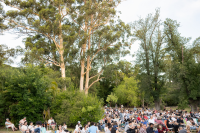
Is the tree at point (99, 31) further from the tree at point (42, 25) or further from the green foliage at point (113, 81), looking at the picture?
the green foliage at point (113, 81)

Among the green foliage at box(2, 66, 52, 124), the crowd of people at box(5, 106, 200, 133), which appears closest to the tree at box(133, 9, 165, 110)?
the crowd of people at box(5, 106, 200, 133)

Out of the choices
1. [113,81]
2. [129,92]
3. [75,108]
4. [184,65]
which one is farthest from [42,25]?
[113,81]

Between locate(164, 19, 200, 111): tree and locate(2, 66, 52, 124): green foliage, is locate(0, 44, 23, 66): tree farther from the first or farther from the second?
locate(164, 19, 200, 111): tree

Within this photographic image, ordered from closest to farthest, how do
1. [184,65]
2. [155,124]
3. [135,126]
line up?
[135,126], [155,124], [184,65]

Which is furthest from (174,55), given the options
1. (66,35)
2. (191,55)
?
(66,35)

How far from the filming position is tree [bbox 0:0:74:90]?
949 inches

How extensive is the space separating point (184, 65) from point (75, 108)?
54.7 feet

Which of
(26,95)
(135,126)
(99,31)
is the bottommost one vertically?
(135,126)

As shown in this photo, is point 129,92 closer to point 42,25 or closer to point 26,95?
point 42,25

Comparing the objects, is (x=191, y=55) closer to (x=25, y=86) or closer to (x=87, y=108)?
(x=87, y=108)

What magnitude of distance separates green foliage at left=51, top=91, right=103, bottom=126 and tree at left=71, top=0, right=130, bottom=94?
11.0 metres

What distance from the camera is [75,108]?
47.9ft

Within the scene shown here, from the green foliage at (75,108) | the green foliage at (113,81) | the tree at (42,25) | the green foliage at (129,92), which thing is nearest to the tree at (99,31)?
the tree at (42,25)

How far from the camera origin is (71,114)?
14.6 meters
